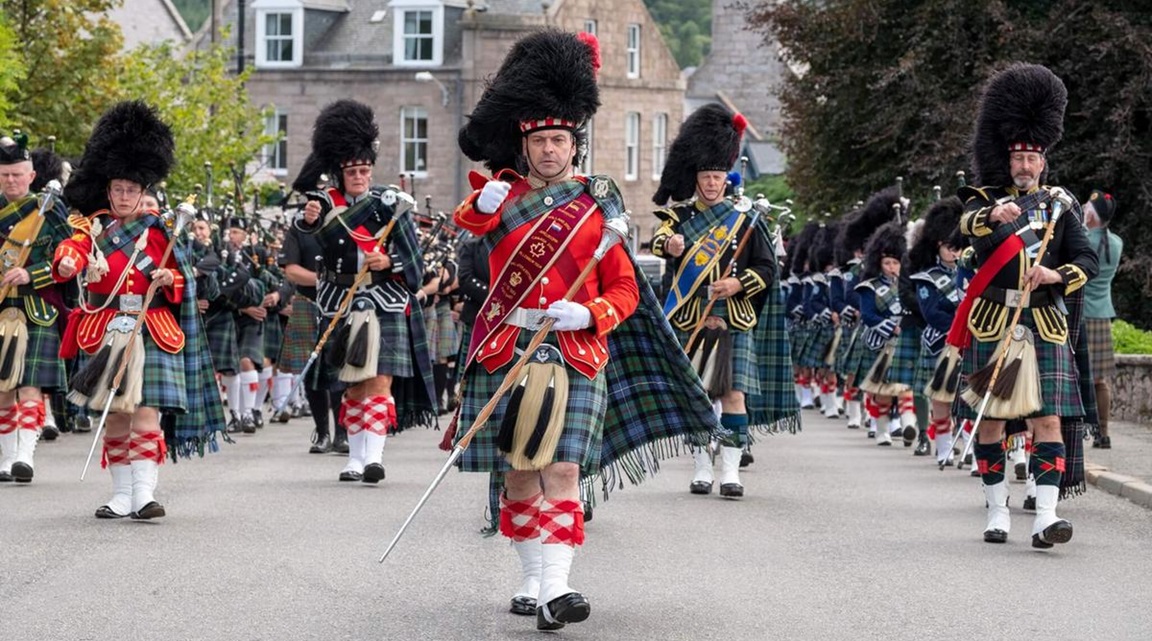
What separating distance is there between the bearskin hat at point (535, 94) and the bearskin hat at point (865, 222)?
10591 millimetres

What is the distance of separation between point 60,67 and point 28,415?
11.5 meters

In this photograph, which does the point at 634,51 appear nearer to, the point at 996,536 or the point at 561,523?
the point at 996,536

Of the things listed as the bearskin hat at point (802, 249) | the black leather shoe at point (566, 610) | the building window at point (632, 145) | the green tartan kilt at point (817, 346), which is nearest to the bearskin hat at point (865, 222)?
the green tartan kilt at point (817, 346)

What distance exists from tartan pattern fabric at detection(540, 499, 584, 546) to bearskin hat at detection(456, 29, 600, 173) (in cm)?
133

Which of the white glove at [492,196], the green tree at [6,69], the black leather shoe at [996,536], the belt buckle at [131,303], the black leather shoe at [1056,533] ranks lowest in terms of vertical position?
the black leather shoe at [996,536]

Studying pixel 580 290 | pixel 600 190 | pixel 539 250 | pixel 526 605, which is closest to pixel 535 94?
pixel 600 190

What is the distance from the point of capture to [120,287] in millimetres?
10531

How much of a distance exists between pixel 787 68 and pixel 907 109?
13.6ft

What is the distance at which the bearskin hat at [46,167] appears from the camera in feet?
45.9

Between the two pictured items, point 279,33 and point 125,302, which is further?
point 279,33

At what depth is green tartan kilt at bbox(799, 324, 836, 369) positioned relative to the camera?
71.4ft

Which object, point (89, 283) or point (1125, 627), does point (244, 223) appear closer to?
point (89, 283)

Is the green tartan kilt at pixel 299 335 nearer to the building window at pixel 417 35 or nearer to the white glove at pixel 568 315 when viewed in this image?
the white glove at pixel 568 315

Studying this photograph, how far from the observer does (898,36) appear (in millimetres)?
26969
